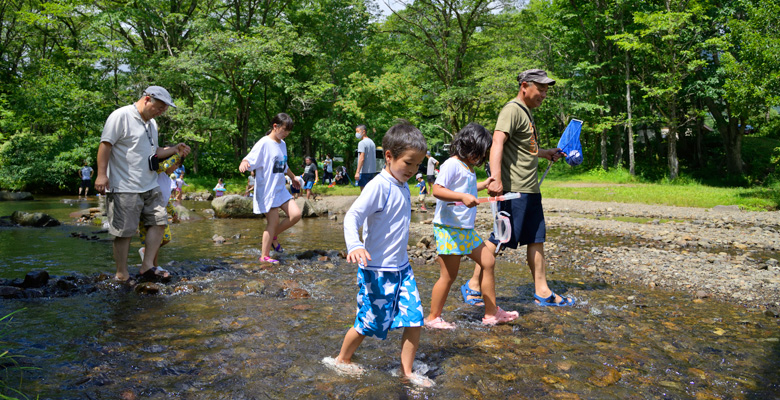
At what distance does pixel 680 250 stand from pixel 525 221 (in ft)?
15.4

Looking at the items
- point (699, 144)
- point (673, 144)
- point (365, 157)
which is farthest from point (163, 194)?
point (699, 144)

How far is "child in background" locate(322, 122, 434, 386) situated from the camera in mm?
3023

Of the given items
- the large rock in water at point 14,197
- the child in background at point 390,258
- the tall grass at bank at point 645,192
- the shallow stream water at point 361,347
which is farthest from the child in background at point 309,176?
the child in background at point 390,258

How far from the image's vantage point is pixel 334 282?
224 inches

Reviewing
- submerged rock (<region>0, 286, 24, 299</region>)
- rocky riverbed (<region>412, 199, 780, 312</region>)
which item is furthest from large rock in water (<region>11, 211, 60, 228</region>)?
rocky riverbed (<region>412, 199, 780, 312</region>)

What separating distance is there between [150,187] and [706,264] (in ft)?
23.0

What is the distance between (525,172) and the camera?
15.3ft

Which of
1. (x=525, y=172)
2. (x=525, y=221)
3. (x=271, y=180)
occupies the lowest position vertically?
(x=525, y=221)

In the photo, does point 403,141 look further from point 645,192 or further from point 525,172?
point 645,192

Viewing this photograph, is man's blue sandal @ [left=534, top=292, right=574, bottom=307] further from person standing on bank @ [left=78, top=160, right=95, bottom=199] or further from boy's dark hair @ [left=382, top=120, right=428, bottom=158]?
person standing on bank @ [left=78, top=160, right=95, bottom=199]

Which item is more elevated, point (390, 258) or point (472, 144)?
point (472, 144)

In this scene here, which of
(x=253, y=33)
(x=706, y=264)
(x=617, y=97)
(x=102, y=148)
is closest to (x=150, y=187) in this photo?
Result: (x=102, y=148)

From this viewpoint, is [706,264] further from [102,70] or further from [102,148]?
[102,70]

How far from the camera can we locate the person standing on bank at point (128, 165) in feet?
16.6
